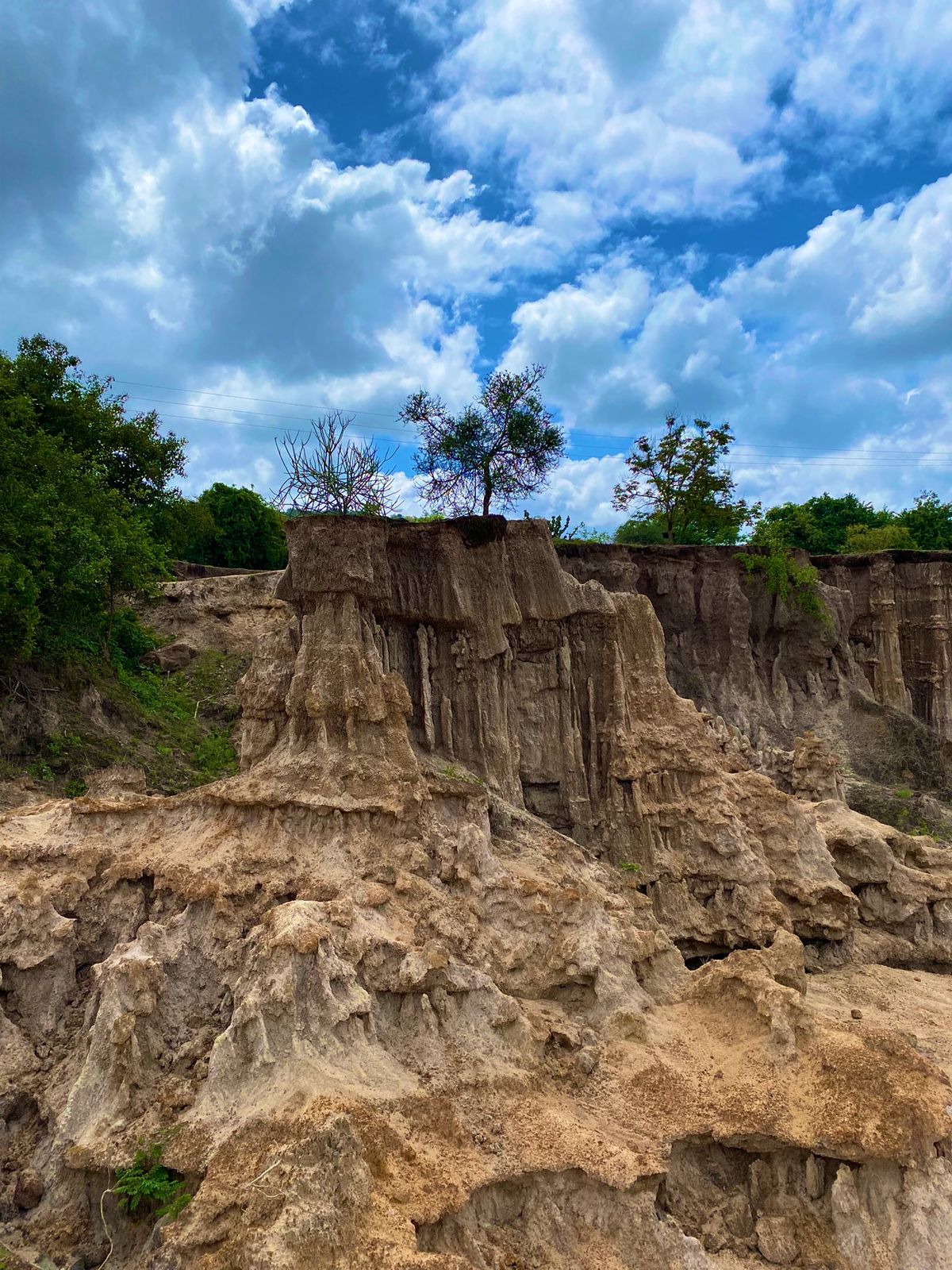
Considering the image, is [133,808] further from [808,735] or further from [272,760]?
[808,735]

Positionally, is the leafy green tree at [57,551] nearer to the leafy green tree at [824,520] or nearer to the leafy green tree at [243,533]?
the leafy green tree at [243,533]

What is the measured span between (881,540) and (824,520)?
762 centimetres

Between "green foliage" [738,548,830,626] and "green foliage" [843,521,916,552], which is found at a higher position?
"green foliage" [843,521,916,552]

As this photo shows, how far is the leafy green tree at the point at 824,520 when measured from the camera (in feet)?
139

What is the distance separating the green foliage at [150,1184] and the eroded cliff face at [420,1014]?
0.53 feet

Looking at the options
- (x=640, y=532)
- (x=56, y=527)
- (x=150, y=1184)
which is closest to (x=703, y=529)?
(x=640, y=532)

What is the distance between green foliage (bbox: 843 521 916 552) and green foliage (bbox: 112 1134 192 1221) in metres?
38.4

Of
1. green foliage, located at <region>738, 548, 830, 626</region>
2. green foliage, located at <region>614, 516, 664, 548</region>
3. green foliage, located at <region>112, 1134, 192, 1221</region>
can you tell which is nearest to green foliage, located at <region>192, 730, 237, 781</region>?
green foliage, located at <region>112, 1134, 192, 1221</region>

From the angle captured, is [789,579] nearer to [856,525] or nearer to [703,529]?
[703,529]

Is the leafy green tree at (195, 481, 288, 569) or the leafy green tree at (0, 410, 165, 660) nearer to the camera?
the leafy green tree at (0, 410, 165, 660)

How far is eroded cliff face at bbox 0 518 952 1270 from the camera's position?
6.59 metres

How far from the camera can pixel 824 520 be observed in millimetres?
45844

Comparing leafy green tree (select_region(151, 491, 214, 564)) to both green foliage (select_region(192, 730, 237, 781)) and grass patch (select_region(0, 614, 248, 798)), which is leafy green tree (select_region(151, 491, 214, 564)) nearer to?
grass patch (select_region(0, 614, 248, 798))

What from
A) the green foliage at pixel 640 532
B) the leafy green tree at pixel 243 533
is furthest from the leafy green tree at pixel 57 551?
the green foliage at pixel 640 532
